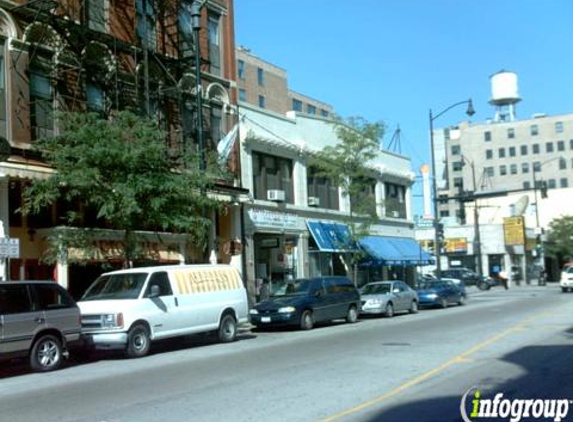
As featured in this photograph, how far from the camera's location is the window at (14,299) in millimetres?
13906

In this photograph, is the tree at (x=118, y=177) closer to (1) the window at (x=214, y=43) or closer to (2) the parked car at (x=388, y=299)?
(2) the parked car at (x=388, y=299)

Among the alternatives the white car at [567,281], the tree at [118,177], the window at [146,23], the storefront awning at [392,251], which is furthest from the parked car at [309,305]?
the white car at [567,281]

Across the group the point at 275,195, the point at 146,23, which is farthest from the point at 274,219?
the point at 146,23

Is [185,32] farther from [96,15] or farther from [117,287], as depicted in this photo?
[117,287]

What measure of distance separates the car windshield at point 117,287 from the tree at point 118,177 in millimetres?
1786

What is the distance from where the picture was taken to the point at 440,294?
106ft

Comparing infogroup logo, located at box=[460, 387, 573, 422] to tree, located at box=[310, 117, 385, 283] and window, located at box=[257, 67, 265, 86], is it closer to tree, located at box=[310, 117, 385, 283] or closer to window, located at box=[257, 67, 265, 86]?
tree, located at box=[310, 117, 385, 283]

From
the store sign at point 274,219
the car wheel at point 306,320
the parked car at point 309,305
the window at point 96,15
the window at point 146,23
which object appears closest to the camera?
the parked car at point 309,305

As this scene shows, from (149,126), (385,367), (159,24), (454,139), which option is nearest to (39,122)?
(149,126)

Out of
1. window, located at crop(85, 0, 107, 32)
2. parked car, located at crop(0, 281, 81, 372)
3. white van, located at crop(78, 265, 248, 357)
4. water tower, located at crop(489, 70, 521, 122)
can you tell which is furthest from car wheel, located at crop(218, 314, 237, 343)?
water tower, located at crop(489, 70, 521, 122)

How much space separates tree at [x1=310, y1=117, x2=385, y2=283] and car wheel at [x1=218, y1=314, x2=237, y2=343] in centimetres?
1405

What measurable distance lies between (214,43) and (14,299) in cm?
1908

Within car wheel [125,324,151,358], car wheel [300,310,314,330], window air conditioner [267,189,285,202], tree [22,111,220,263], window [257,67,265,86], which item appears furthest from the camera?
window [257,67,265,86]

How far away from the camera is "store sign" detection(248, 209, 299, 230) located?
31.2 meters
